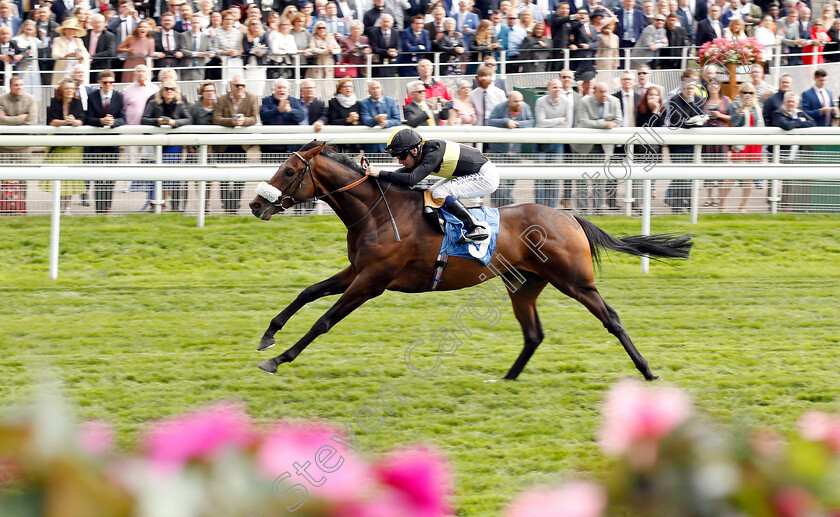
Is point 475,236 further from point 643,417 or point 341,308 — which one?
point 643,417

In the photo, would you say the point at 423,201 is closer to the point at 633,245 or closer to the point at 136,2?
the point at 633,245

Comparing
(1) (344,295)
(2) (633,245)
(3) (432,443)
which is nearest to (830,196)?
(2) (633,245)

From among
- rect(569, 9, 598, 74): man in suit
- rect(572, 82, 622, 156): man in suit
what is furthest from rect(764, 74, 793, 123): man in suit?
rect(569, 9, 598, 74): man in suit

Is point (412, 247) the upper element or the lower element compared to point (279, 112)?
lower

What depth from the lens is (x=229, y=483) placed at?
893mm

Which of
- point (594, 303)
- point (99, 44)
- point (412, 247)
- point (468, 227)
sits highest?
point (99, 44)

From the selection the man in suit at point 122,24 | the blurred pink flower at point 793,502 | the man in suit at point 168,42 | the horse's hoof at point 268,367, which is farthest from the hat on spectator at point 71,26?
the blurred pink flower at point 793,502

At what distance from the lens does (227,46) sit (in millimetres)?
10461

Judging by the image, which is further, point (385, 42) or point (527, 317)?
point (385, 42)

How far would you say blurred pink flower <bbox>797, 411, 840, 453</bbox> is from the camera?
99 centimetres

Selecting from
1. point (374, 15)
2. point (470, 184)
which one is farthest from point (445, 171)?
point (374, 15)

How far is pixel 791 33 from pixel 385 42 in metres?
5.07

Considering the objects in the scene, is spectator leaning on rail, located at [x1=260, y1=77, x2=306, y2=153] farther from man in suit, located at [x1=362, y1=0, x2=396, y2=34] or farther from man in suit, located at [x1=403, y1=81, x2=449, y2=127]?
man in suit, located at [x1=362, y1=0, x2=396, y2=34]

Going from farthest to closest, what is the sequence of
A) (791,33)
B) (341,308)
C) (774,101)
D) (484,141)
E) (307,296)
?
(791,33)
(774,101)
(484,141)
(307,296)
(341,308)
